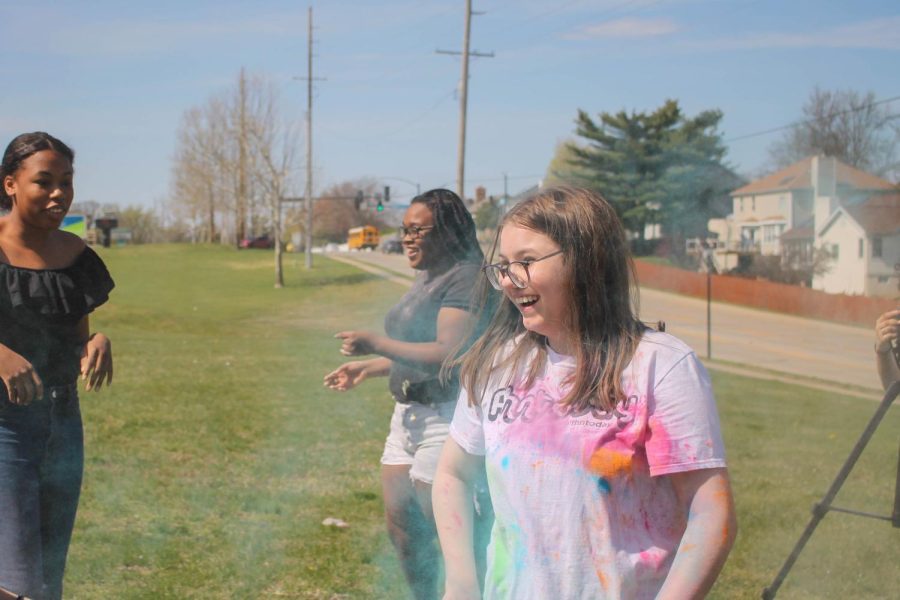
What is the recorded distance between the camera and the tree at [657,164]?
12.1ft

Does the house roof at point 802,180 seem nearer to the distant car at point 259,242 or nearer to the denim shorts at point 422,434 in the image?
the denim shorts at point 422,434

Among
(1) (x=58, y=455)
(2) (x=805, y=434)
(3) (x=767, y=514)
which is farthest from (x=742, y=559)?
(2) (x=805, y=434)

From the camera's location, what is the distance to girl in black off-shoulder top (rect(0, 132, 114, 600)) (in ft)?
7.80

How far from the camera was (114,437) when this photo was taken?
20.1 ft

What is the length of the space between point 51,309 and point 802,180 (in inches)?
152

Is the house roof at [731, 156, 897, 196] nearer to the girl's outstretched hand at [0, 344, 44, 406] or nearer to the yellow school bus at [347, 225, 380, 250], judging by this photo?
the yellow school bus at [347, 225, 380, 250]

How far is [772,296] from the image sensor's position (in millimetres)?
6980

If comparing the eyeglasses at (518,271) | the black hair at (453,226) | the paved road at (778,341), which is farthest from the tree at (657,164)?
the paved road at (778,341)

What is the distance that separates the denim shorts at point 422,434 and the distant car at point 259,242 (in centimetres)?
171

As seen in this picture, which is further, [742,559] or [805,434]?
[805,434]

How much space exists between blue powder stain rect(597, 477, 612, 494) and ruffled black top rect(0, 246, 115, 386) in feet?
4.69

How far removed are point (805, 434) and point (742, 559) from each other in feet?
13.6

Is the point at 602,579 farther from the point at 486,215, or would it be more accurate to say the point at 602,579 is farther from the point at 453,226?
the point at 486,215

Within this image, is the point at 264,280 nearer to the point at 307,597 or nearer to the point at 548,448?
the point at 307,597
